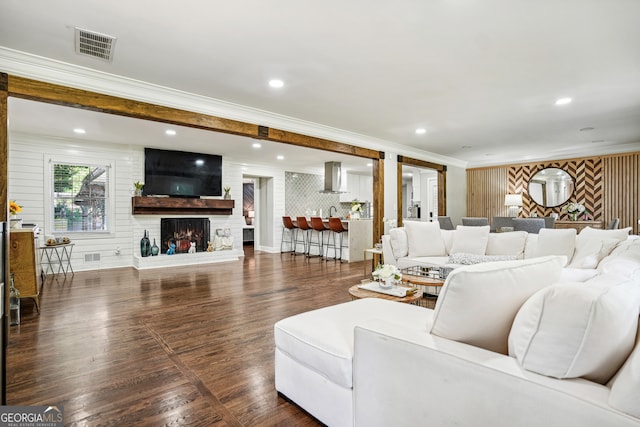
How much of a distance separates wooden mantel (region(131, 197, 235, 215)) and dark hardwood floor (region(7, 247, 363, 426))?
1981 mm

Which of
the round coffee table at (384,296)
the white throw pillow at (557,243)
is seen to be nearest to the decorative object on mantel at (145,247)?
the round coffee table at (384,296)

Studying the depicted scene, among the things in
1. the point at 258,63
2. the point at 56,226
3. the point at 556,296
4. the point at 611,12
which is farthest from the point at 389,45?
the point at 56,226

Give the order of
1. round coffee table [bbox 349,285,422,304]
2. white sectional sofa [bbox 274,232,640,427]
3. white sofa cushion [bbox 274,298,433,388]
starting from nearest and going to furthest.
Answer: white sectional sofa [bbox 274,232,640,427], white sofa cushion [bbox 274,298,433,388], round coffee table [bbox 349,285,422,304]

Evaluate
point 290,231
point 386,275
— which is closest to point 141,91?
point 386,275

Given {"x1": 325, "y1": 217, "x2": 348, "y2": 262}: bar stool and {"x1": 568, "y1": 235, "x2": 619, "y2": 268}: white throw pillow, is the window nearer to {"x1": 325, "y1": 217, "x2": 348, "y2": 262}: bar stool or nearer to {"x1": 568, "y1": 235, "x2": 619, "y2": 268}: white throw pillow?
{"x1": 325, "y1": 217, "x2": 348, "y2": 262}: bar stool

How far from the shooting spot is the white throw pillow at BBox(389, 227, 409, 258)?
191 inches

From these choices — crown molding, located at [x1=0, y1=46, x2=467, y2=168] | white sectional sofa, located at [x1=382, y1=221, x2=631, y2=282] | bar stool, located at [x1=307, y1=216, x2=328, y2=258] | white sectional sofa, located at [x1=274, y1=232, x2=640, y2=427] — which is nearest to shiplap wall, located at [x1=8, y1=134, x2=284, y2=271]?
bar stool, located at [x1=307, y1=216, x2=328, y2=258]

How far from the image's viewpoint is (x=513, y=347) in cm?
115

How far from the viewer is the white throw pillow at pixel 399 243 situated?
15.9 feet

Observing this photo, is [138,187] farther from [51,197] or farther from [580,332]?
[580,332]

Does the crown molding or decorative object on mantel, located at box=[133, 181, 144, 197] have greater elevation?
the crown molding

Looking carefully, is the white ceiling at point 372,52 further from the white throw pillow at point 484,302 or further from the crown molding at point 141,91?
the white throw pillow at point 484,302

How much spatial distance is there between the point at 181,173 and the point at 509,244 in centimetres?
634

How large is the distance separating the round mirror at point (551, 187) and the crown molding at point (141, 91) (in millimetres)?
5442
